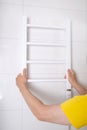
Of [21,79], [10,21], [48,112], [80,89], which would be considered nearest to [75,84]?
[80,89]

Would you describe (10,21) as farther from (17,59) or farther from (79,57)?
(79,57)

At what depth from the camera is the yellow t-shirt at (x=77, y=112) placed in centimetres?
93

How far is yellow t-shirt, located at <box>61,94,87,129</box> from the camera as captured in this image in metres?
0.93

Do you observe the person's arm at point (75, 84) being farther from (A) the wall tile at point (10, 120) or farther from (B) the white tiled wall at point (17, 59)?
(A) the wall tile at point (10, 120)

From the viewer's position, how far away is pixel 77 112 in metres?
0.93

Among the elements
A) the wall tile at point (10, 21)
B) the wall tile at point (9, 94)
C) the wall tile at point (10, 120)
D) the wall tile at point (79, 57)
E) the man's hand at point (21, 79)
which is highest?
the wall tile at point (10, 21)

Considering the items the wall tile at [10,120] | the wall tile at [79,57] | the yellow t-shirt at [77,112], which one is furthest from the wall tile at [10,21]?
the yellow t-shirt at [77,112]

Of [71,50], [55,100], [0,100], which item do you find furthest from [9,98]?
[71,50]

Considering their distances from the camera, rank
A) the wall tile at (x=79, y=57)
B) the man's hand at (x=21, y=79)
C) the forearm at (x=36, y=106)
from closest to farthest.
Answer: the forearm at (x=36, y=106) → the man's hand at (x=21, y=79) → the wall tile at (x=79, y=57)

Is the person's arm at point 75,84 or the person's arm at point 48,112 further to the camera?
the person's arm at point 75,84

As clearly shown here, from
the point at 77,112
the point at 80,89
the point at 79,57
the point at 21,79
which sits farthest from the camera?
the point at 79,57

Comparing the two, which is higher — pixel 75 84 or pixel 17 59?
pixel 17 59

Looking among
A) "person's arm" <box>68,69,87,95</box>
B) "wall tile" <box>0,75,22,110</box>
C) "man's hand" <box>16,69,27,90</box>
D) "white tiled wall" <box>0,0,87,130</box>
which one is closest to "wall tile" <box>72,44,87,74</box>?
"person's arm" <box>68,69,87,95</box>

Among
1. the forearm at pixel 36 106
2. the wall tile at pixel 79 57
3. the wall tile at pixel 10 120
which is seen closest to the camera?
the forearm at pixel 36 106
